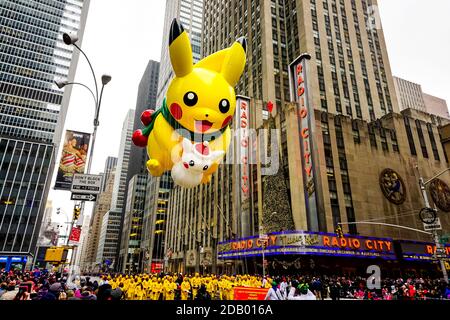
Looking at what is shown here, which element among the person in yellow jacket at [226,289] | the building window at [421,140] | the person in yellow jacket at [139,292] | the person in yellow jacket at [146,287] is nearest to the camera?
the person in yellow jacket at [139,292]

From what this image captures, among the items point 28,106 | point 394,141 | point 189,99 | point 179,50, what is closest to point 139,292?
point 189,99

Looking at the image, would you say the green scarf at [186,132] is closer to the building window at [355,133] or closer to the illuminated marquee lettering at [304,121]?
the illuminated marquee lettering at [304,121]

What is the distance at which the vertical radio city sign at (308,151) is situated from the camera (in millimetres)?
33875

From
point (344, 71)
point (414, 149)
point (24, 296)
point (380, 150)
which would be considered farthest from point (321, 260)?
point (344, 71)

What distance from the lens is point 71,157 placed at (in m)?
11.3

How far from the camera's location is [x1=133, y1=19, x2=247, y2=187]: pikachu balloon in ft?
21.0

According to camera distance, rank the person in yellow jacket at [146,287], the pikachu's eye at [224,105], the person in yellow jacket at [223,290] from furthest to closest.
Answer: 1. the person in yellow jacket at [223,290]
2. the person in yellow jacket at [146,287]
3. the pikachu's eye at [224,105]

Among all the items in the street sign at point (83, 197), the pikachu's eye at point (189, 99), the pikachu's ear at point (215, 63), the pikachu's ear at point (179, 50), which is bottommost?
→ the street sign at point (83, 197)

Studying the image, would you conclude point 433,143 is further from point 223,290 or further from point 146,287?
point 146,287

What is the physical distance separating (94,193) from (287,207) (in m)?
27.7

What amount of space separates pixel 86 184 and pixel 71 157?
1885mm

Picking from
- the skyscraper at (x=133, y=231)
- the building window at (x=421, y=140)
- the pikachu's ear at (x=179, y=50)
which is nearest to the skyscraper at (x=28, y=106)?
the skyscraper at (x=133, y=231)

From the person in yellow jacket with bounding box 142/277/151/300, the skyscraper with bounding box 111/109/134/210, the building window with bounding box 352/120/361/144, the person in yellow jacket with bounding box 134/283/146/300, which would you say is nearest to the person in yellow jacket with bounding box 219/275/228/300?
the person in yellow jacket with bounding box 142/277/151/300
